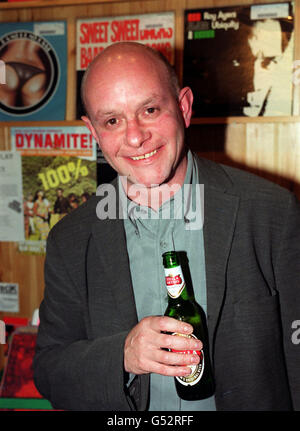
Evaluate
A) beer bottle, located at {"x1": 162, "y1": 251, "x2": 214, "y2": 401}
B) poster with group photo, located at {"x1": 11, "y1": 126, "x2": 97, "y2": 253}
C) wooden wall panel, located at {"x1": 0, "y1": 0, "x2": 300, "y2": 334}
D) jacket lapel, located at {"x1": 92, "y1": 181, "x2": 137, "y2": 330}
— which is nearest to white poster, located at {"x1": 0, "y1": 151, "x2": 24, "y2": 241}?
poster with group photo, located at {"x1": 11, "y1": 126, "x2": 97, "y2": 253}

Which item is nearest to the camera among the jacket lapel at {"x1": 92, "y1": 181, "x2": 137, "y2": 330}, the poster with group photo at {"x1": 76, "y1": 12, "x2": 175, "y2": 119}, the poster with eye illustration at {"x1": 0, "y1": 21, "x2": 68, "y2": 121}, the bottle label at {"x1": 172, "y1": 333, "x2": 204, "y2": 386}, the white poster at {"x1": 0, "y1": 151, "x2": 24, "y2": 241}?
the bottle label at {"x1": 172, "y1": 333, "x2": 204, "y2": 386}

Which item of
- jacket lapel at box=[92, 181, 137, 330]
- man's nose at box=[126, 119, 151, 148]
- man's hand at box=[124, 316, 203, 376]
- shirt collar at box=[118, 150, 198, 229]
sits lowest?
man's hand at box=[124, 316, 203, 376]

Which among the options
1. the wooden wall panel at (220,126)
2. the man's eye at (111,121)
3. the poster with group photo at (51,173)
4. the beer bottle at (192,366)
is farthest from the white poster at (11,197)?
the beer bottle at (192,366)

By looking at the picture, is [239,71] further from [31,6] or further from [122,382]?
[122,382]

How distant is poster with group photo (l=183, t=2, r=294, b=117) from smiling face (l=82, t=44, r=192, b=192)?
76 centimetres

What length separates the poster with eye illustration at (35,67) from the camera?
200 cm

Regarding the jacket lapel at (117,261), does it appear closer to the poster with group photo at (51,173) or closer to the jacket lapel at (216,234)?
the jacket lapel at (216,234)

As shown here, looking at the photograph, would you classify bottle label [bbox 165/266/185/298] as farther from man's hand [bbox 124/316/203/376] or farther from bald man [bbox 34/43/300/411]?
bald man [bbox 34/43/300/411]

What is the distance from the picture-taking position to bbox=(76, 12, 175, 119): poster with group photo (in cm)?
188

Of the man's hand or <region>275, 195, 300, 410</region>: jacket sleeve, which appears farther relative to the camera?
<region>275, 195, 300, 410</region>: jacket sleeve

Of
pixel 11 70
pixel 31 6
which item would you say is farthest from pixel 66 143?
pixel 31 6

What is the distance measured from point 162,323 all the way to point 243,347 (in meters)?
0.30

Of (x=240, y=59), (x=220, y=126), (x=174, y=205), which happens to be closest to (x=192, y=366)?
(x=174, y=205)

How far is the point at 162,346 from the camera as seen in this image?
0.90 meters
